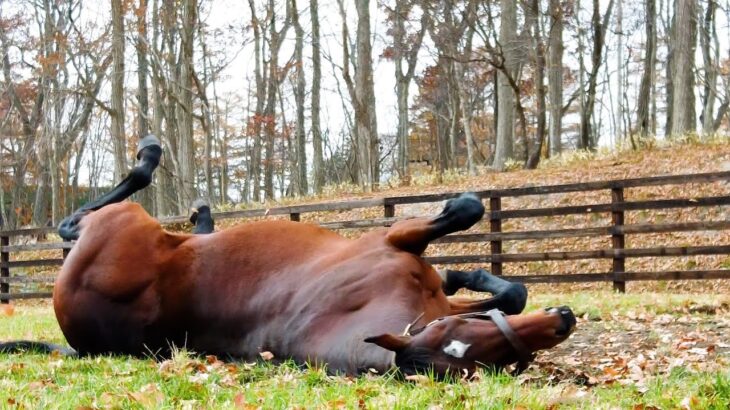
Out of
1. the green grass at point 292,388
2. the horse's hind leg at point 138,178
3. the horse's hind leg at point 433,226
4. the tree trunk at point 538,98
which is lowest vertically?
the green grass at point 292,388

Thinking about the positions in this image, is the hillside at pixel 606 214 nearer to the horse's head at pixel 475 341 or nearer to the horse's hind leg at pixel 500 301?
the horse's hind leg at pixel 500 301

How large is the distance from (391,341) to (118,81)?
1978 cm

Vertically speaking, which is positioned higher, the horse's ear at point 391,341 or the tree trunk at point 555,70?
the tree trunk at point 555,70

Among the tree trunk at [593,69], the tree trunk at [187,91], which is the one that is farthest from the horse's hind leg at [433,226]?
the tree trunk at [187,91]

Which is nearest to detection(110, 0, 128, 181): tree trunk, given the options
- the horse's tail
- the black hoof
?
the black hoof

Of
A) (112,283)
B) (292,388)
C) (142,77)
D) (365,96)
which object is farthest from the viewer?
(142,77)

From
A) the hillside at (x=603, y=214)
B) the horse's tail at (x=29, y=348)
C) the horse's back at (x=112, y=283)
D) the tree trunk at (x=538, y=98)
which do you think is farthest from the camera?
the tree trunk at (x=538, y=98)

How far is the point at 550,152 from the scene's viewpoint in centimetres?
2680

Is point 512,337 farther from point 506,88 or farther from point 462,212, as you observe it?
point 506,88

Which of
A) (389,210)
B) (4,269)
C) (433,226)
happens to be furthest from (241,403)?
(4,269)

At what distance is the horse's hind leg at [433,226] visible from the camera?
12.7 ft

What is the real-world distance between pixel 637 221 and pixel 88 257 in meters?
12.0

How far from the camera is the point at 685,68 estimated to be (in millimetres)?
17984

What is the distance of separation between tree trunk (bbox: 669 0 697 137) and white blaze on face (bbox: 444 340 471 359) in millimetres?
16207
